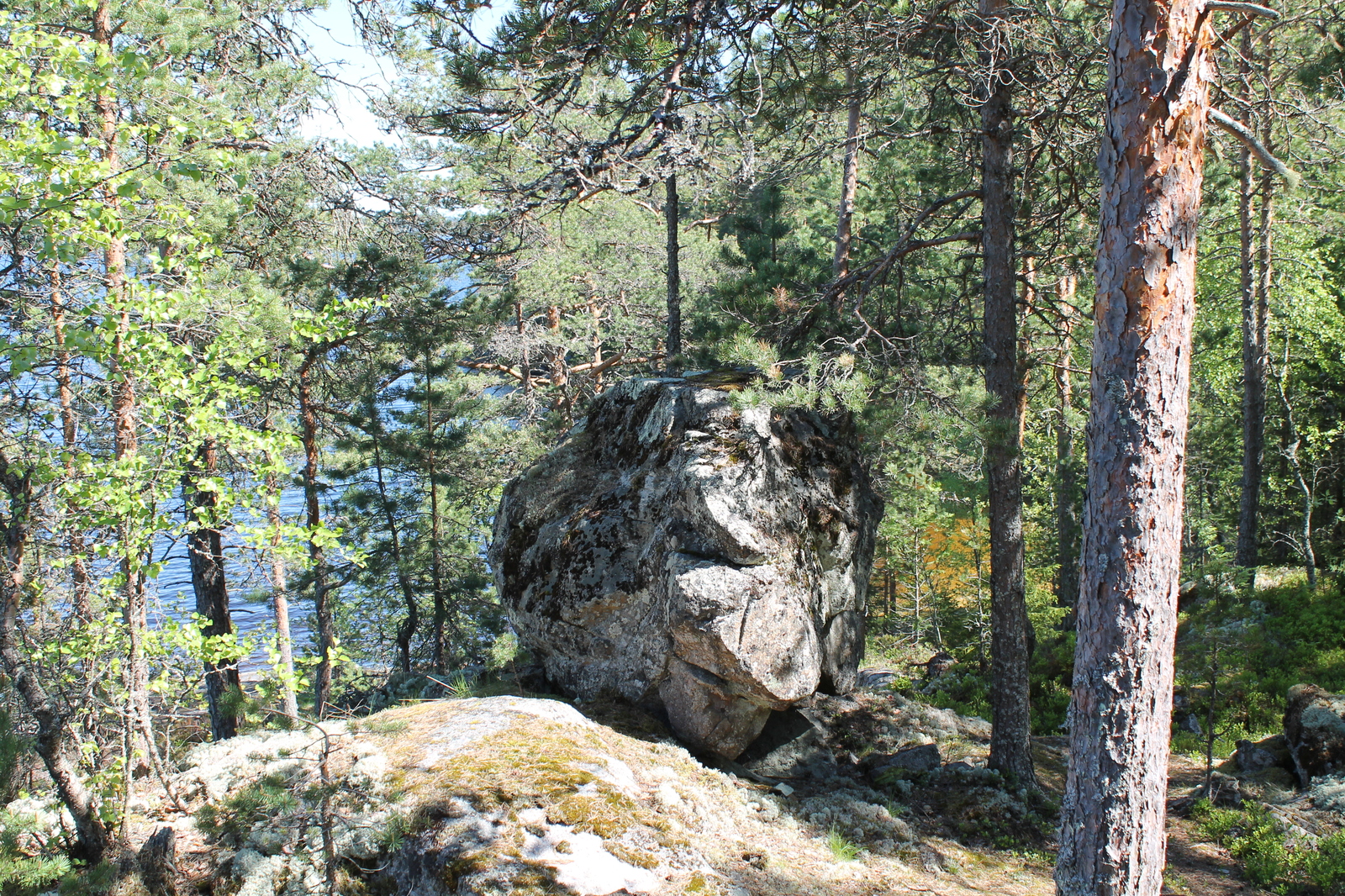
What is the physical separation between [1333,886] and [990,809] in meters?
2.30

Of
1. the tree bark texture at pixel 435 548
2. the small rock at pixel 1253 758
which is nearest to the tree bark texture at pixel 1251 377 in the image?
the small rock at pixel 1253 758

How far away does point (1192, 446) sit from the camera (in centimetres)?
1872

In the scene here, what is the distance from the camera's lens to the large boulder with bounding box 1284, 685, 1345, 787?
730 cm

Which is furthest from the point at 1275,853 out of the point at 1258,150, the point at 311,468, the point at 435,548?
the point at 311,468

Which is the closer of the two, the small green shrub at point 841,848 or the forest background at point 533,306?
the forest background at point 533,306

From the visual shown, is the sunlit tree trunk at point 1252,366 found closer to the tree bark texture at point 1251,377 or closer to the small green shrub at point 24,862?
the tree bark texture at point 1251,377

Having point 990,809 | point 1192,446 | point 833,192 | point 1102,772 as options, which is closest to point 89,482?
point 1102,772

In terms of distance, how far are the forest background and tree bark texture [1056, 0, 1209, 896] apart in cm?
37

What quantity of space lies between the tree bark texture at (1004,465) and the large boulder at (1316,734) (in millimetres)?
2797

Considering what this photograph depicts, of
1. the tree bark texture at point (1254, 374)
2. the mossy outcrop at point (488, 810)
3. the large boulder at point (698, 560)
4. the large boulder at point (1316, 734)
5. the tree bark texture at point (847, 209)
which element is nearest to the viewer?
the mossy outcrop at point (488, 810)

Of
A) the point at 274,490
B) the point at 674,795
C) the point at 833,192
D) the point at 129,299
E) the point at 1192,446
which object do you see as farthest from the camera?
the point at 1192,446

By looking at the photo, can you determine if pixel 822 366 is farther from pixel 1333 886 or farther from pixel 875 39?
pixel 1333 886

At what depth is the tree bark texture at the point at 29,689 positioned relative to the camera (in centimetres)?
386

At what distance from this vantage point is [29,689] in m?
3.87
